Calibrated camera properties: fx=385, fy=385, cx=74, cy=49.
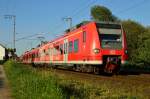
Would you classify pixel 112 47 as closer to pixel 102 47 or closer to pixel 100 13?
pixel 102 47

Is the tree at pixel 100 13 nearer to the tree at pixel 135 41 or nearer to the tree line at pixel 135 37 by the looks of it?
the tree line at pixel 135 37

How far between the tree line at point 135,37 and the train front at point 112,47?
19.6m

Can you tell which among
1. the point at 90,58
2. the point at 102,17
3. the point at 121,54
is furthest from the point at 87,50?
the point at 102,17

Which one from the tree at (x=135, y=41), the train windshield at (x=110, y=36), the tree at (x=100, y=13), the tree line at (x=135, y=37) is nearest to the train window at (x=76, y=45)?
the train windshield at (x=110, y=36)

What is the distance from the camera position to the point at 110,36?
22.5 meters

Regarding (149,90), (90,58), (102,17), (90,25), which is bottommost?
(149,90)

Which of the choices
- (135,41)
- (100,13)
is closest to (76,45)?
(135,41)

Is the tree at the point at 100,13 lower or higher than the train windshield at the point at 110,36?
higher

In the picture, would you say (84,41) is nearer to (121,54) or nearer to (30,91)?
(121,54)

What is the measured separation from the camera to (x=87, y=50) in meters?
23.5

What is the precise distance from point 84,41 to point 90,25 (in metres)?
1.48

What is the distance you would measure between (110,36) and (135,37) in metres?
46.1

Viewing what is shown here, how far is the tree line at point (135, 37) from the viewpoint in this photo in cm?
4563

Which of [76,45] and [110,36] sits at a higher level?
[110,36]
